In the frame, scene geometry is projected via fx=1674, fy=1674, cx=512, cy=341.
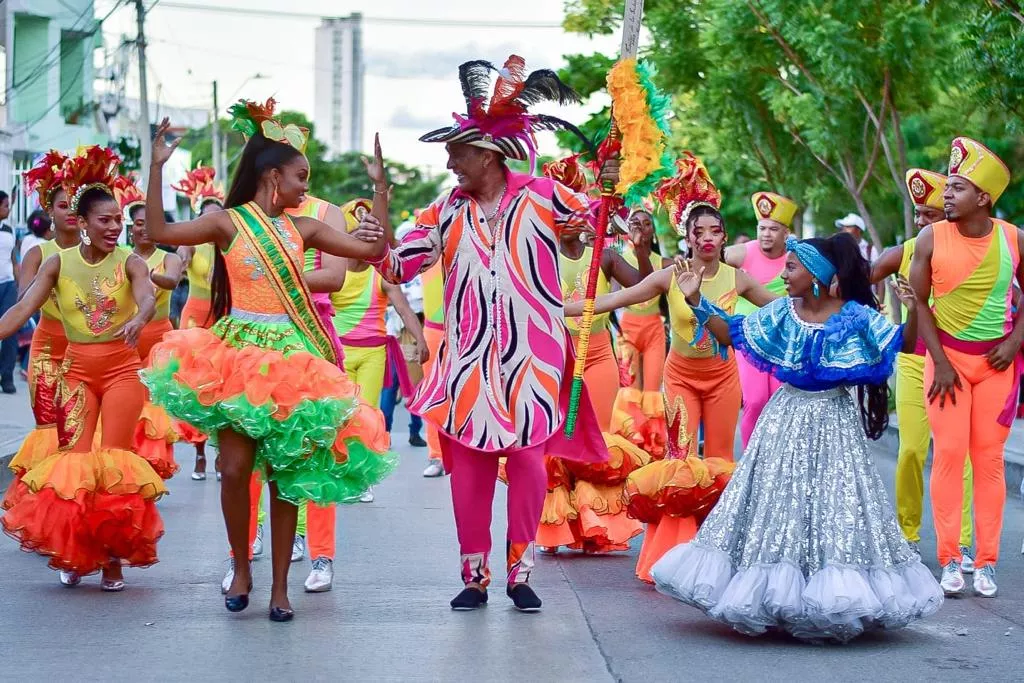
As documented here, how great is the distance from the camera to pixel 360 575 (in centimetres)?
848

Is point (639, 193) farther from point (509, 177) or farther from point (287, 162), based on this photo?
point (287, 162)

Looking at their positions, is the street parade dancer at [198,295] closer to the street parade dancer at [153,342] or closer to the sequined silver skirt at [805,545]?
the street parade dancer at [153,342]

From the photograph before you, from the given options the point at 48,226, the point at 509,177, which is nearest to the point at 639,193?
the point at 509,177

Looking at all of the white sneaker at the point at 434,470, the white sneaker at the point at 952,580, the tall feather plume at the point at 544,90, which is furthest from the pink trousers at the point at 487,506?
the white sneaker at the point at 434,470

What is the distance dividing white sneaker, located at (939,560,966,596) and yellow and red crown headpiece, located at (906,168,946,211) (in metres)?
2.12

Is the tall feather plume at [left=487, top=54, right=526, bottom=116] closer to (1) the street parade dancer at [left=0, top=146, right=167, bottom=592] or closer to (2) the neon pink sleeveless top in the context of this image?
(1) the street parade dancer at [left=0, top=146, right=167, bottom=592]

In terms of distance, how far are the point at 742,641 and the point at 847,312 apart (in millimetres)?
1457

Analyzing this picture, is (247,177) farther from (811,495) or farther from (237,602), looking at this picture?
(811,495)

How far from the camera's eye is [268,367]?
688 centimetres

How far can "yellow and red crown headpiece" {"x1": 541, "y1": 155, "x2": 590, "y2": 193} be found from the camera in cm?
945

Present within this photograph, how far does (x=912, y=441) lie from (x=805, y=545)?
8.06 feet

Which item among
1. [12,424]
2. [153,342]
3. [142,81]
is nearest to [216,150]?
[142,81]

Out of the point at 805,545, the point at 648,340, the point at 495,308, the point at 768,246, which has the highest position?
the point at 768,246

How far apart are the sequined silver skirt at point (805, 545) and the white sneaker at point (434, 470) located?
644cm
